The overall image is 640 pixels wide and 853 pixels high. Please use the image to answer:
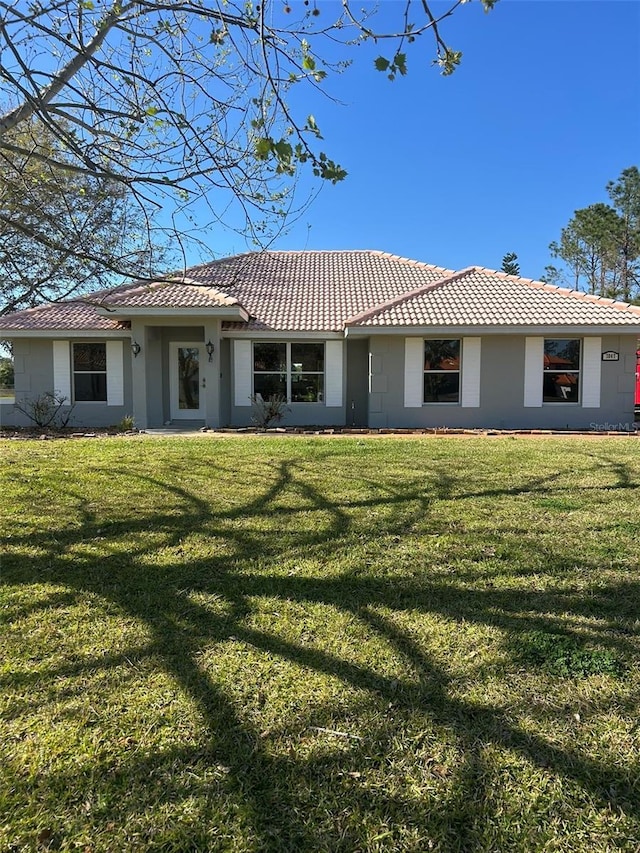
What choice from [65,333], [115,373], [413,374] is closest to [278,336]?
[413,374]

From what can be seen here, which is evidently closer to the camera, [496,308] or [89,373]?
[496,308]

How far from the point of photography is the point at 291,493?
646 cm

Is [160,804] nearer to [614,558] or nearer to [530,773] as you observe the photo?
[530,773]

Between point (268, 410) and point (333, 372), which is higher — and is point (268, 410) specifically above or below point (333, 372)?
below

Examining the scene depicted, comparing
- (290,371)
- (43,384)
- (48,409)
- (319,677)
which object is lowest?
(319,677)

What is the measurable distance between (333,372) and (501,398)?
15.4ft

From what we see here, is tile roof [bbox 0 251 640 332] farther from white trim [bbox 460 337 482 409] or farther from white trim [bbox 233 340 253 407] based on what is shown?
white trim [bbox 460 337 482 409]

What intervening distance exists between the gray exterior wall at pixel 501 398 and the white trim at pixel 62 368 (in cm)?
904

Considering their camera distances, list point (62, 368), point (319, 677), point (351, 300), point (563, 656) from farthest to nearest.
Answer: point (351, 300) < point (62, 368) < point (563, 656) < point (319, 677)

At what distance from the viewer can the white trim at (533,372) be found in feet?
47.6

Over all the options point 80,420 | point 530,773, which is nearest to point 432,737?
point 530,773

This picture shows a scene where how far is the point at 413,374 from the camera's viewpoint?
14.7m

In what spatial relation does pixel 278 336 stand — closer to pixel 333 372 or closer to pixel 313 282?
pixel 333 372

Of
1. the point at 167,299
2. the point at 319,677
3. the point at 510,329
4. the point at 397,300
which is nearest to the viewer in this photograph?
the point at 319,677
